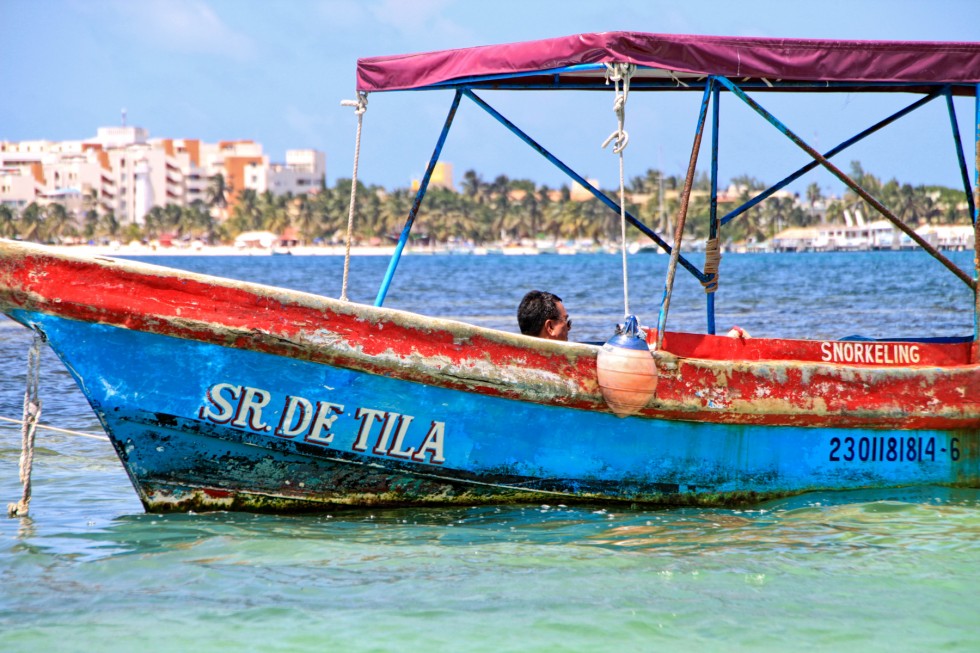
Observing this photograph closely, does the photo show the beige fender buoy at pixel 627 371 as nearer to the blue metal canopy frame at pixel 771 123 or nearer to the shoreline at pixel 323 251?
the blue metal canopy frame at pixel 771 123

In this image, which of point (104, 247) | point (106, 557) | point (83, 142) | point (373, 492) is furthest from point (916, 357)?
point (83, 142)

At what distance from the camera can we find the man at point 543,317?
21.0 feet

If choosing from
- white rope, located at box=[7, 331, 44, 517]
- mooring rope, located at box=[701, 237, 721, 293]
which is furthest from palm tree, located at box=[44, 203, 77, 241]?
white rope, located at box=[7, 331, 44, 517]

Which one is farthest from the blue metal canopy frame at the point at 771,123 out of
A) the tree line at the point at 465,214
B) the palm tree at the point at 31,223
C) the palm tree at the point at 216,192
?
the palm tree at the point at 216,192

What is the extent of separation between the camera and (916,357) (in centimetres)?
668

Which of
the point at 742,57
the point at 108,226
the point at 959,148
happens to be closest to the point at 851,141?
the point at 959,148

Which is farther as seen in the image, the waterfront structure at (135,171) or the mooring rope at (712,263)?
the waterfront structure at (135,171)

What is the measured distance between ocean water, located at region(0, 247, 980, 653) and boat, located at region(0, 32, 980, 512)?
20cm

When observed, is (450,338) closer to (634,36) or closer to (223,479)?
(223,479)

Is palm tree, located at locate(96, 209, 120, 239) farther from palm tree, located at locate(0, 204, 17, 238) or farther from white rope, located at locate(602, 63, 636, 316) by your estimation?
white rope, located at locate(602, 63, 636, 316)

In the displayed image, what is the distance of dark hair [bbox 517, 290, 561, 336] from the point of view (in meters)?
6.39

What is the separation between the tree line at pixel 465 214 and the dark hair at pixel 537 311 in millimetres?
117511

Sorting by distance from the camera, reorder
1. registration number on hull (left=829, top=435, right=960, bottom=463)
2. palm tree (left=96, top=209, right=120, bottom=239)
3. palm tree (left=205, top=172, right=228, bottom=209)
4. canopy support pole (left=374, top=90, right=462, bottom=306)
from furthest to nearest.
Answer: palm tree (left=205, top=172, right=228, bottom=209), palm tree (left=96, top=209, right=120, bottom=239), canopy support pole (left=374, top=90, right=462, bottom=306), registration number on hull (left=829, top=435, right=960, bottom=463)

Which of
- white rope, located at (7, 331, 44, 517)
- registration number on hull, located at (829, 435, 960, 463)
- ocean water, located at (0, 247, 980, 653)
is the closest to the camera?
ocean water, located at (0, 247, 980, 653)
